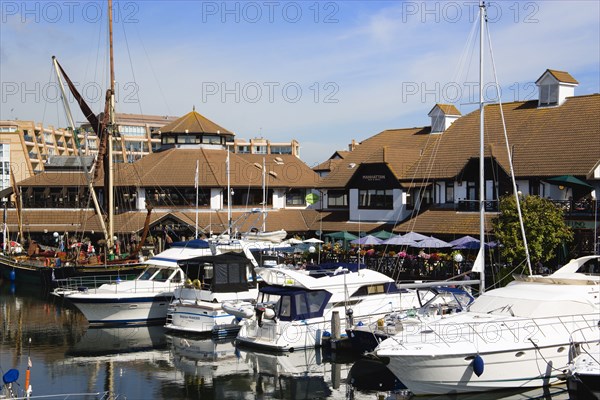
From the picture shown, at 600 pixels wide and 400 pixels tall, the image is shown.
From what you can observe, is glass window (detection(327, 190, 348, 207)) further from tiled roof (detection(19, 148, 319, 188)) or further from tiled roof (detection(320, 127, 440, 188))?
tiled roof (detection(19, 148, 319, 188))

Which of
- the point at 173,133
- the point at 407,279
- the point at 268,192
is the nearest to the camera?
the point at 407,279

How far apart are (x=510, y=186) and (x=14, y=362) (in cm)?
2783

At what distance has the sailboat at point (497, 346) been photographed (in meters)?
23.0

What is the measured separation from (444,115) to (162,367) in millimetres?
33740

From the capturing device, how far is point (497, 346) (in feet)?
76.0

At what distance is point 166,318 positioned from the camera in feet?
120

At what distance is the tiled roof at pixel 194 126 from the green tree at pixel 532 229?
35.1 meters

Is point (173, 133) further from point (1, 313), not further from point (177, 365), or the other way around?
point (177, 365)

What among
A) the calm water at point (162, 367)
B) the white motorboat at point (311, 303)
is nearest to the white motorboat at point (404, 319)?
the calm water at point (162, 367)

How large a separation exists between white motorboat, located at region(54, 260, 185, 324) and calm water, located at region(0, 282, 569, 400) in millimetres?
686

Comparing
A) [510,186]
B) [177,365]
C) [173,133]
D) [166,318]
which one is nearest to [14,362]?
[177,365]

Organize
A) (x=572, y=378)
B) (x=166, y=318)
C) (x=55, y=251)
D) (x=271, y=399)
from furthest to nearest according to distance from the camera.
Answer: (x=55, y=251), (x=166, y=318), (x=271, y=399), (x=572, y=378)

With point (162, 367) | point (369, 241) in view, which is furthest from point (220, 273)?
point (369, 241)

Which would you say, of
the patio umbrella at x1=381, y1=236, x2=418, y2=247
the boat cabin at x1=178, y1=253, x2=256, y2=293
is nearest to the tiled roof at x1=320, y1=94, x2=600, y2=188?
the patio umbrella at x1=381, y1=236, x2=418, y2=247
